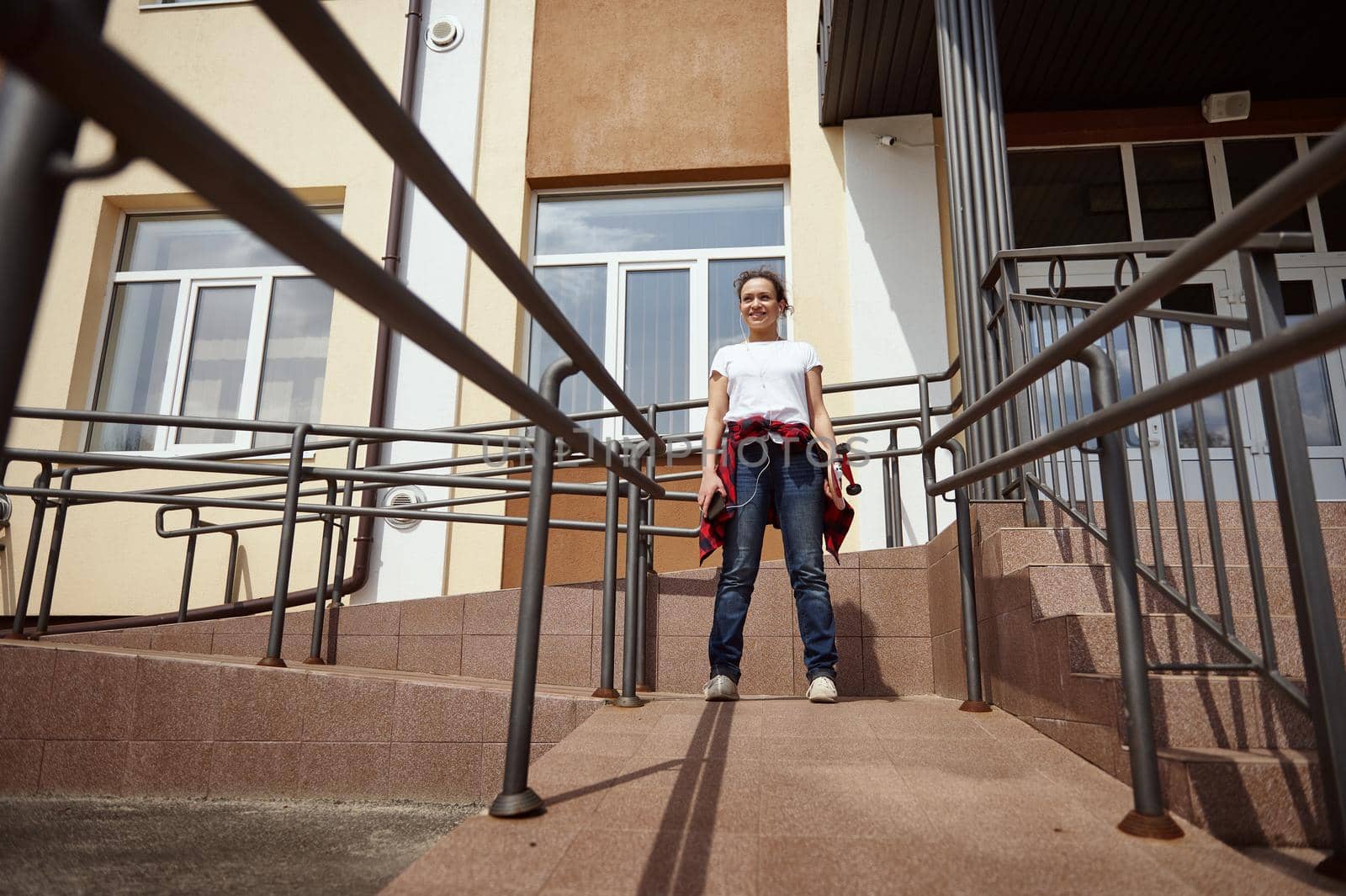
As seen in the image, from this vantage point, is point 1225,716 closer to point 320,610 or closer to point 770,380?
point 770,380

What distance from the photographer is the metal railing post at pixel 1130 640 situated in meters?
1.50

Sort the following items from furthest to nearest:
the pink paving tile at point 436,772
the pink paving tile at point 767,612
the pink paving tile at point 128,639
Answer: the pink paving tile at point 128,639 → the pink paving tile at point 767,612 → the pink paving tile at point 436,772

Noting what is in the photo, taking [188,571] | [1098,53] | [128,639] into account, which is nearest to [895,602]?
[128,639]

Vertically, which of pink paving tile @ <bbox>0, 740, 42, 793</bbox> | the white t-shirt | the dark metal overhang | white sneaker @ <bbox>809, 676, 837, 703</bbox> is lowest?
pink paving tile @ <bbox>0, 740, 42, 793</bbox>

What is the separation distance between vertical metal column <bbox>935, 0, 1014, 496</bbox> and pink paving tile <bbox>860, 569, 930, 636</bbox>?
1.98 ft

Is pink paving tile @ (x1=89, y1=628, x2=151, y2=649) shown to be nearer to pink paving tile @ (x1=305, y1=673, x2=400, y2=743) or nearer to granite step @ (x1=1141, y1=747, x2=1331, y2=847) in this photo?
pink paving tile @ (x1=305, y1=673, x2=400, y2=743)

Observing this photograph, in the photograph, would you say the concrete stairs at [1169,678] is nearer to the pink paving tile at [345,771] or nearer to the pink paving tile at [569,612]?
the pink paving tile at [569,612]

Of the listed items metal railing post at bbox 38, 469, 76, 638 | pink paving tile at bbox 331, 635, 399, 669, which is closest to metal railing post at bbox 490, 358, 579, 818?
pink paving tile at bbox 331, 635, 399, 669

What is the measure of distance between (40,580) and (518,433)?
11.2 feet

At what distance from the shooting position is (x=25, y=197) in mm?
545

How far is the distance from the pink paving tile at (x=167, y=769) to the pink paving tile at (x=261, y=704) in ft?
0.35

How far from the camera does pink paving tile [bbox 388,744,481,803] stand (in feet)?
9.31

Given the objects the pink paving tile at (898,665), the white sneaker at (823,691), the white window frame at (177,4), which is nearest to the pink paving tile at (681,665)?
the pink paving tile at (898,665)

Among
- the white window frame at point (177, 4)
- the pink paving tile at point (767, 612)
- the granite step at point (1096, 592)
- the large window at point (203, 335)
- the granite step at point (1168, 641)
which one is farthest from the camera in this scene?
the white window frame at point (177, 4)
